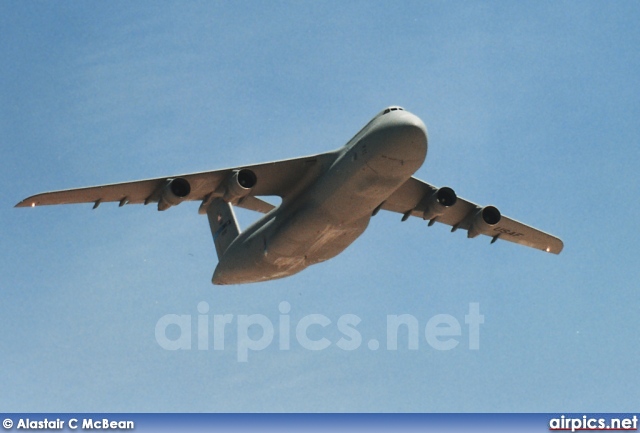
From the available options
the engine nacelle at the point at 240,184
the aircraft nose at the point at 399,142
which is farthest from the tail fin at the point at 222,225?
the aircraft nose at the point at 399,142

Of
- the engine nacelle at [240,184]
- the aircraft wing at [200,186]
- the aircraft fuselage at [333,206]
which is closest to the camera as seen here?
the aircraft fuselage at [333,206]

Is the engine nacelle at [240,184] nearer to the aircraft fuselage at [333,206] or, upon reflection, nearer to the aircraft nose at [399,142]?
the aircraft fuselage at [333,206]

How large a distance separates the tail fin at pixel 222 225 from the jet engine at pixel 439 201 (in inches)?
241

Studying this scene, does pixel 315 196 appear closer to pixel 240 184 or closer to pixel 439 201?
pixel 240 184

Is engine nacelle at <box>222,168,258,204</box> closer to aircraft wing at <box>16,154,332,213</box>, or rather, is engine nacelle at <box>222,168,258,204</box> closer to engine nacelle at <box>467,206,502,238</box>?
aircraft wing at <box>16,154,332,213</box>

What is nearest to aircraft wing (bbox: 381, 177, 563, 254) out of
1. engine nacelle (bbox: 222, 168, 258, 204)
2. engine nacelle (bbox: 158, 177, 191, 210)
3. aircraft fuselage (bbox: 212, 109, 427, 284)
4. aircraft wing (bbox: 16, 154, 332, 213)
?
aircraft fuselage (bbox: 212, 109, 427, 284)

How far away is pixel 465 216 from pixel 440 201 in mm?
2292

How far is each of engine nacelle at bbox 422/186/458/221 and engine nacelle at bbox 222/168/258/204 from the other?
5.80 meters

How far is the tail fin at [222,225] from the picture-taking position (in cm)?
3216

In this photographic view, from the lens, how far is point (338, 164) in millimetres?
26047

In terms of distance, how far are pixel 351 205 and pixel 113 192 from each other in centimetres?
688

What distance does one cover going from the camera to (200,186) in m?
27.9

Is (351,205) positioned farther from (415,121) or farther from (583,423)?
(583,423)

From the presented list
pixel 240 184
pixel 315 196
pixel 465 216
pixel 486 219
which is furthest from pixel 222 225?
pixel 486 219
